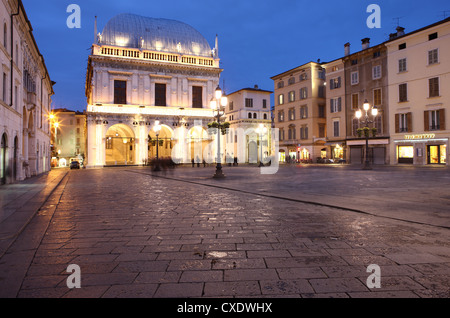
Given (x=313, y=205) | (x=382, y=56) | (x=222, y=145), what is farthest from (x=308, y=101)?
(x=313, y=205)

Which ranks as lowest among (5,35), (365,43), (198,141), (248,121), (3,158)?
(3,158)

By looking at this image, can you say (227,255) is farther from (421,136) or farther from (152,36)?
(152,36)

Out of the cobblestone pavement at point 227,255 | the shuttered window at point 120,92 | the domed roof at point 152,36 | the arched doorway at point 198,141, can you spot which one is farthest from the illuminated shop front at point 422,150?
the shuttered window at point 120,92

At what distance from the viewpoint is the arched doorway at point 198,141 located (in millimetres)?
48344

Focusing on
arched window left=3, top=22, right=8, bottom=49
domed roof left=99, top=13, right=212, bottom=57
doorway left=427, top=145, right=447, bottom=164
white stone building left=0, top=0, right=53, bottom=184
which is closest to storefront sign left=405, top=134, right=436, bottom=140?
doorway left=427, top=145, right=447, bottom=164

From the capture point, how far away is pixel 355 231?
5477mm

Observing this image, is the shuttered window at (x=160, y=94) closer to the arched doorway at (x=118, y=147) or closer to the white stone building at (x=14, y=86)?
the arched doorway at (x=118, y=147)

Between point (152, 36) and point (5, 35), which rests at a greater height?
point (152, 36)

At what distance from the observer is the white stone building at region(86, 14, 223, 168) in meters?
41.9

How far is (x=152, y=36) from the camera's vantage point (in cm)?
4616

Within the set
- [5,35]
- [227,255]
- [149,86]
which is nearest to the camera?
[227,255]

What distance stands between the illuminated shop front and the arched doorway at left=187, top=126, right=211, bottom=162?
26.0 meters

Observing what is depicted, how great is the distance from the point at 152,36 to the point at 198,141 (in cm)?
1700
